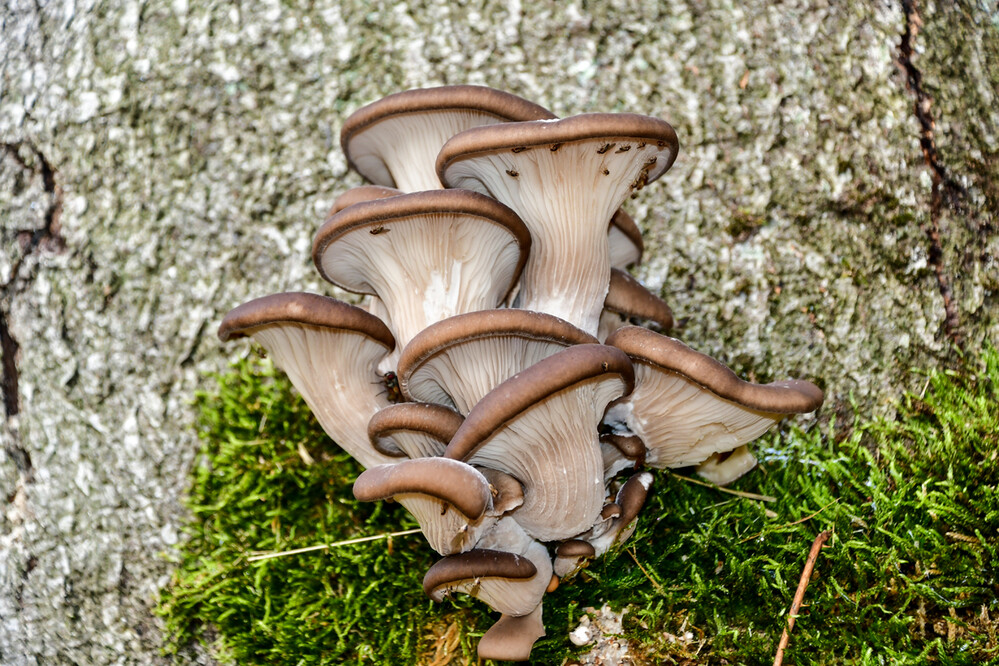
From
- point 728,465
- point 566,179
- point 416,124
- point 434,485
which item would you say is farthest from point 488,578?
point 416,124

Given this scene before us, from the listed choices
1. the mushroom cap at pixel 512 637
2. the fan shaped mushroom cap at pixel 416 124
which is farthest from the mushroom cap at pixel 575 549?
the fan shaped mushroom cap at pixel 416 124

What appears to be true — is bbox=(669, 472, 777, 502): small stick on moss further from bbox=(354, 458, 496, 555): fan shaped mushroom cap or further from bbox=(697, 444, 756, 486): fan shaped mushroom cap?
bbox=(354, 458, 496, 555): fan shaped mushroom cap

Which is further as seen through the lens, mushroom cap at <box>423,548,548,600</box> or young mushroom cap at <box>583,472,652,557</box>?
young mushroom cap at <box>583,472,652,557</box>

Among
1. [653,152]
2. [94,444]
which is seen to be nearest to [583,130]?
[653,152]

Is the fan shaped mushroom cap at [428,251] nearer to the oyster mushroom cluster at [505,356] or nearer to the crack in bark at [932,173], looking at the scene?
the oyster mushroom cluster at [505,356]

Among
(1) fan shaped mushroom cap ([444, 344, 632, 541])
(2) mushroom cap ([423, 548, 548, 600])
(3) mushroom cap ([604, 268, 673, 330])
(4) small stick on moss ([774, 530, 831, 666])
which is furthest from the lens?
(3) mushroom cap ([604, 268, 673, 330])

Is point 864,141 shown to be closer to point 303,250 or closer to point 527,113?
point 527,113

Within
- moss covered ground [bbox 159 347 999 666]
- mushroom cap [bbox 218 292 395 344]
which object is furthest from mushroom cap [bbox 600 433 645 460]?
mushroom cap [bbox 218 292 395 344]
